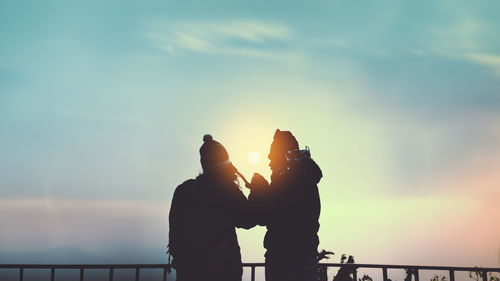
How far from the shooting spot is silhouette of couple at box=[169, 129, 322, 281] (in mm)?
5227

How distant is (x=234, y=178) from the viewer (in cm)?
524

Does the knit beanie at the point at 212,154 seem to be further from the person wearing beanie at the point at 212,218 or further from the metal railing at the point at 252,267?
the metal railing at the point at 252,267

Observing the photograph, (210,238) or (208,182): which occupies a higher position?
(208,182)

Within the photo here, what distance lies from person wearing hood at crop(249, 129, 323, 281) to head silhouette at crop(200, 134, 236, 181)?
0.60m

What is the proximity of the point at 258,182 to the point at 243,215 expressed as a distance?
428mm

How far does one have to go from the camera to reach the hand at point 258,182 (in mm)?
5480

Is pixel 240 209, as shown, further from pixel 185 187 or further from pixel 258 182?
pixel 185 187

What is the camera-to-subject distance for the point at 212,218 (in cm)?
524

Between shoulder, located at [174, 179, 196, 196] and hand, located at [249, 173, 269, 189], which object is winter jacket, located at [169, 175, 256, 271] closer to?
shoulder, located at [174, 179, 196, 196]

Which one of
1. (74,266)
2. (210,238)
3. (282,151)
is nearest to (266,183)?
(282,151)

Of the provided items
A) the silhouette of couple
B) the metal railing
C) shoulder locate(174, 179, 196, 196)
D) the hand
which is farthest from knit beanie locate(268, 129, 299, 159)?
the metal railing

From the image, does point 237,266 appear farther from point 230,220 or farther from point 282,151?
point 282,151

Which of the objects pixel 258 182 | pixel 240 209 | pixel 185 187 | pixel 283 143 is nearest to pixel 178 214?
pixel 185 187

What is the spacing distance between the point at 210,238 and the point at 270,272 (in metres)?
0.98
